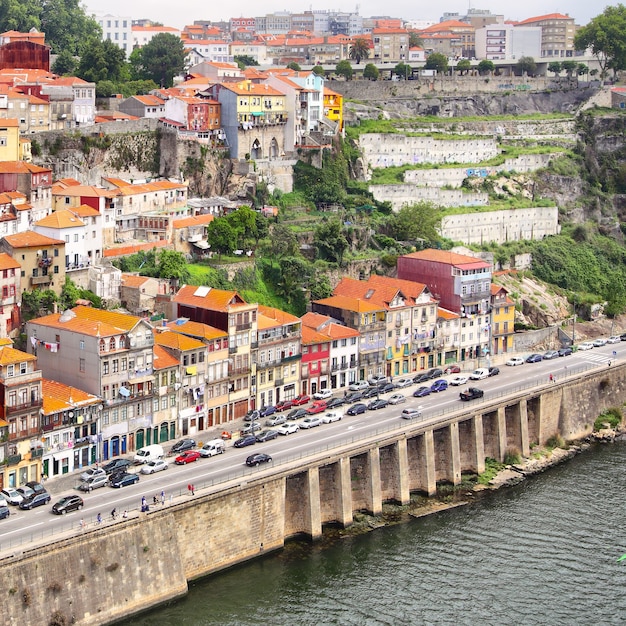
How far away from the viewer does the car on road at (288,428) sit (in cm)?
6969

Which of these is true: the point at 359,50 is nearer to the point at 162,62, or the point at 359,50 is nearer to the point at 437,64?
the point at 437,64

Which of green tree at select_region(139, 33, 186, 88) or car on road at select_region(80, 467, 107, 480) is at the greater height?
green tree at select_region(139, 33, 186, 88)

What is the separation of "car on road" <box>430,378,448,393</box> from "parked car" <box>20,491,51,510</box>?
1115 inches

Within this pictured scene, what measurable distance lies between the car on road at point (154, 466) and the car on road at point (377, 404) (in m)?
15.4

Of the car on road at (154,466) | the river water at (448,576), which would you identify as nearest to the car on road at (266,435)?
the car on road at (154,466)

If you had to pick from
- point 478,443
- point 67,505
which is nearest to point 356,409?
point 478,443

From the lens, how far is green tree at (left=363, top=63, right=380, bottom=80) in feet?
473

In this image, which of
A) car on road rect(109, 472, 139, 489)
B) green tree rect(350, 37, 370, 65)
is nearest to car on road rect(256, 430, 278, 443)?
car on road rect(109, 472, 139, 489)

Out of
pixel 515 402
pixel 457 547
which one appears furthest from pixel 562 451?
pixel 457 547

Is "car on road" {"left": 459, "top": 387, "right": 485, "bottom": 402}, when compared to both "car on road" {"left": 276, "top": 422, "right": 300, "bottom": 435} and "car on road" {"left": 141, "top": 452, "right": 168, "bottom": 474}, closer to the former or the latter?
"car on road" {"left": 276, "top": 422, "right": 300, "bottom": 435}

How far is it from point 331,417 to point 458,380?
12206mm

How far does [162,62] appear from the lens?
4879 inches

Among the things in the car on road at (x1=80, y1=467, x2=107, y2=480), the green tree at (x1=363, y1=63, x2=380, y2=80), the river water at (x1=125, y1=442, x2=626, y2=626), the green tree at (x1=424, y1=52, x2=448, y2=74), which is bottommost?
the river water at (x1=125, y1=442, x2=626, y2=626)

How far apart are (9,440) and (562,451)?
118 feet
